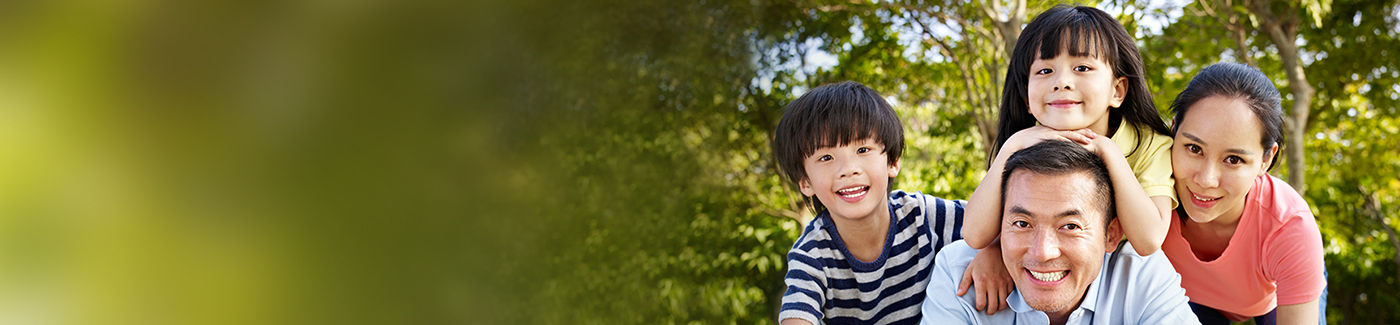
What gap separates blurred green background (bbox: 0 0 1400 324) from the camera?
204 cm

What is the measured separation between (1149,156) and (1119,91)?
0.59 feet

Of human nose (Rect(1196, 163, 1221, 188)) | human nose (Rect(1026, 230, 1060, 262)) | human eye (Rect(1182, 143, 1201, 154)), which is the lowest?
human nose (Rect(1026, 230, 1060, 262))

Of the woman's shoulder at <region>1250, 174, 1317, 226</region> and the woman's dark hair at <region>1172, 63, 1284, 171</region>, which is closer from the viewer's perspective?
A: the woman's dark hair at <region>1172, 63, 1284, 171</region>

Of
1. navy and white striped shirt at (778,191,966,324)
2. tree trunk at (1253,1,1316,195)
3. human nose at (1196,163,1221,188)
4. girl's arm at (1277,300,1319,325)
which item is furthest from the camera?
tree trunk at (1253,1,1316,195)

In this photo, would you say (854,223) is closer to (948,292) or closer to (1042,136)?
(948,292)

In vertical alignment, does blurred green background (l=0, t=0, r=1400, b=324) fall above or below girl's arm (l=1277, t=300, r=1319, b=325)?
above

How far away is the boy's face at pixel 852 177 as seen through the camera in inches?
83.7

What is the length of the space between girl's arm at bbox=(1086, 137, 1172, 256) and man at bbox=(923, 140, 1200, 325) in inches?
0.9

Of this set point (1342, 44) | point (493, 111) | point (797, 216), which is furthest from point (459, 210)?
point (1342, 44)

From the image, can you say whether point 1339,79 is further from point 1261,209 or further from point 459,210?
point 459,210

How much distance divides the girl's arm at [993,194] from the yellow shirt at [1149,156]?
19 centimetres

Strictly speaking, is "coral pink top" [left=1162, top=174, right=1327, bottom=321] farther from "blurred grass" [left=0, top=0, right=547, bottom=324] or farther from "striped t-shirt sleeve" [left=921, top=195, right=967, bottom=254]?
"blurred grass" [left=0, top=0, right=547, bottom=324]

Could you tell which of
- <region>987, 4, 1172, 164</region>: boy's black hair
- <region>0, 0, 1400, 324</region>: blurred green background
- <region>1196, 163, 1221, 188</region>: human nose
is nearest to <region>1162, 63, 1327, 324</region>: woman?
<region>1196, 163, 1221, 188</region>: human nose

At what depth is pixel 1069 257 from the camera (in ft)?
5.75
